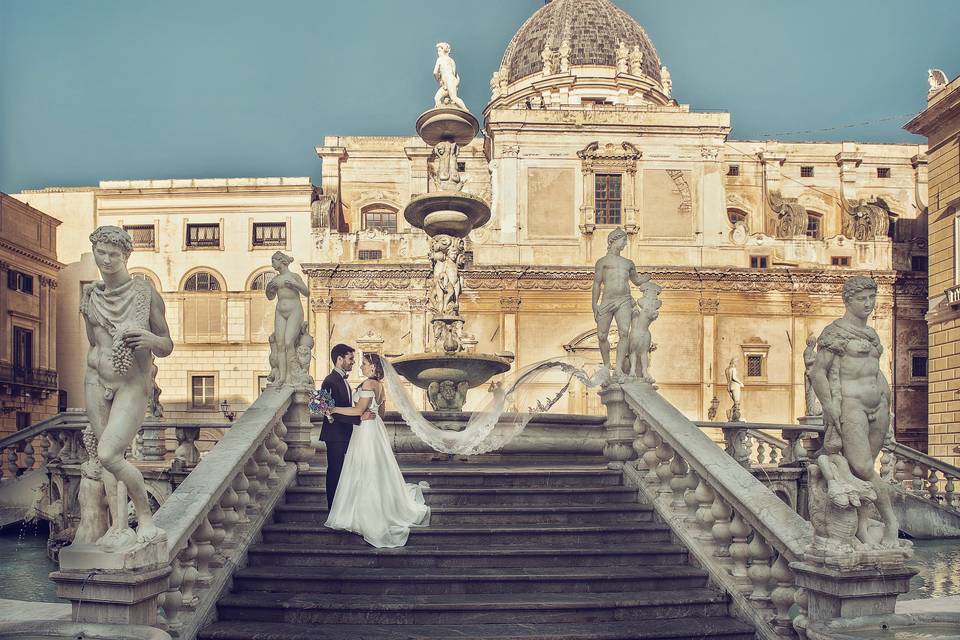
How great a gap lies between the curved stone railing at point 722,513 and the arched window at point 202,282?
30.9 meters

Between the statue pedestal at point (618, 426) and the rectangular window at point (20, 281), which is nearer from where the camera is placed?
the statue pedestal at point (618, 426)

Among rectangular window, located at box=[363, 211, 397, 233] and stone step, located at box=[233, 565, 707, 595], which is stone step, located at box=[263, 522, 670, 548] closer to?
stone step, located at box=[233, 565, 707, 595]

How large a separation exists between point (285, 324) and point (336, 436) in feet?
6.18

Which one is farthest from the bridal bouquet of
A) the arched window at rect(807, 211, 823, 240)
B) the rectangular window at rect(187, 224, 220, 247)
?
the arched window at rect(807, 211, 823, 240)

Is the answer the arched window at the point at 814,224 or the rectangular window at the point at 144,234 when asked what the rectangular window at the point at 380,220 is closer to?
the rectangular window at the point at 144,234

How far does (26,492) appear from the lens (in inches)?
602

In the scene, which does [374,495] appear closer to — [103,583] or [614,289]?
[103,583]

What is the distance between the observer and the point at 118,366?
18.2 ft

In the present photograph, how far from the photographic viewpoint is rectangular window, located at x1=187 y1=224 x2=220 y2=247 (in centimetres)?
3781

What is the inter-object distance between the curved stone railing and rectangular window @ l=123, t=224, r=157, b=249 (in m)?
32.8

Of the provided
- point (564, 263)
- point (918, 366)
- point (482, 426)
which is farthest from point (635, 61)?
point (482, 426)

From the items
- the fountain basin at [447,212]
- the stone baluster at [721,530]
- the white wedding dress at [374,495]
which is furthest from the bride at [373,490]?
Answer: the fountain basin at [447,212]

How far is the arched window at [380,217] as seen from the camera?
4025cm

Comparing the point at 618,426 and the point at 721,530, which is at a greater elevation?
the point at 618,426
